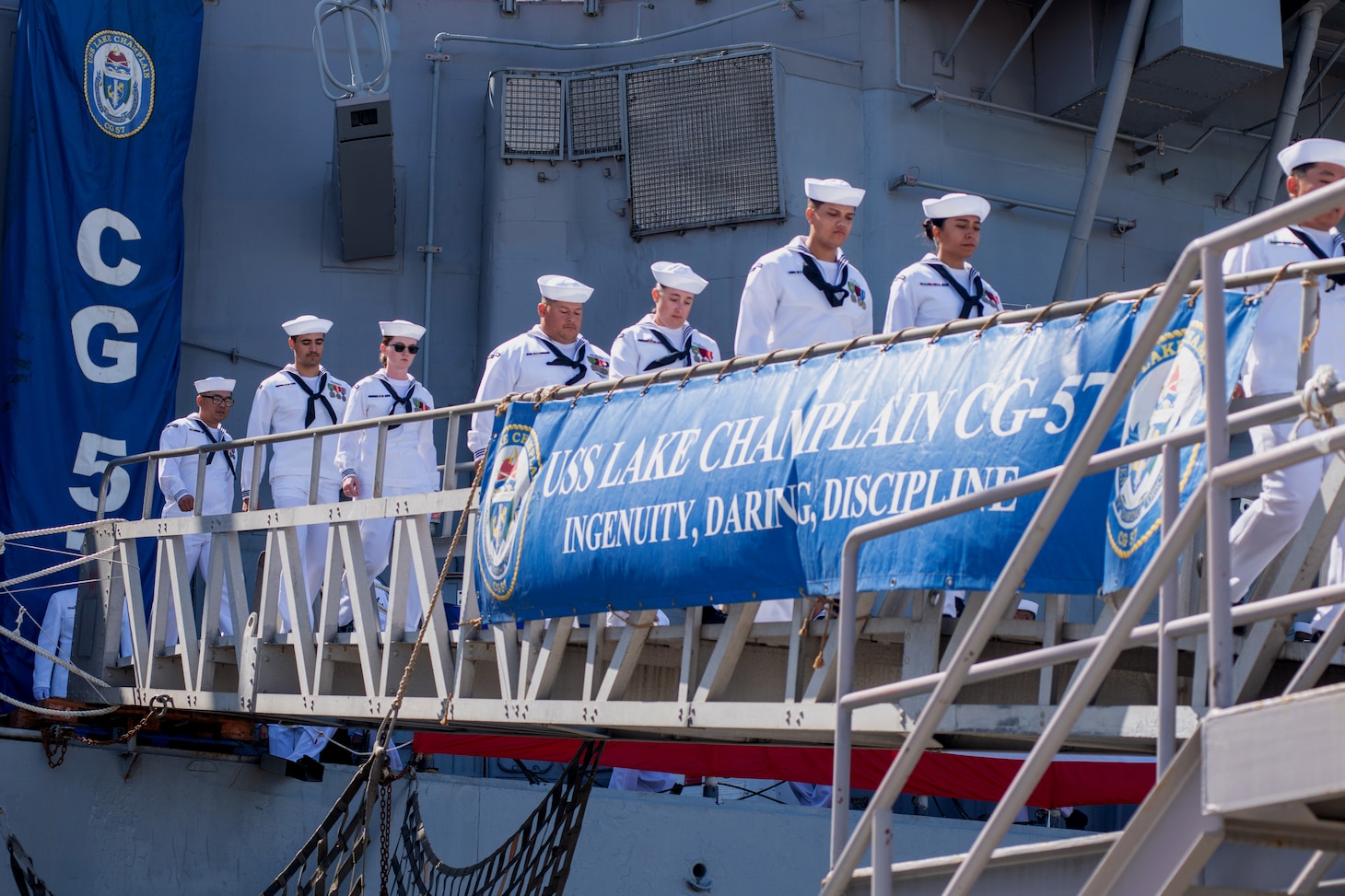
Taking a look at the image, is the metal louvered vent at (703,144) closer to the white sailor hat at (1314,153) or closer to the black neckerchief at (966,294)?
the black neckerchief at (966,294)

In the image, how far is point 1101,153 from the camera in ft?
37.2

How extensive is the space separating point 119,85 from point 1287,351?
9847mm

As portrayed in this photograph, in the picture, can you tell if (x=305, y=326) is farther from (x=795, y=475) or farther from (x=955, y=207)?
(x=795, y=475)

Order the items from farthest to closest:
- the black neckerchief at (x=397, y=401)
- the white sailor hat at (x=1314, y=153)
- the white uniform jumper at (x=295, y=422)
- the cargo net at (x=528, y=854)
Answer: the white uniform jumper at (x=295, y=422)
the black neckerchief at (x=397, y=401)
the cargo net at (x=528, y=854)
the white sailor hat at (x=1314, y=153)

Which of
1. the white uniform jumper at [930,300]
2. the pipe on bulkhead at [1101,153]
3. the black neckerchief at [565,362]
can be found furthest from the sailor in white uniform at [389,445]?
the pipe on bulkhead at [1101,153]

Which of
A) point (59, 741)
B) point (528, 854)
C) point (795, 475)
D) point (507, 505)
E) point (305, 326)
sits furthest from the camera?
point (305, 326)

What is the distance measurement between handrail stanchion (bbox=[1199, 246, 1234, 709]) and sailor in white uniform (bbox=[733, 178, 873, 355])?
3.65 m

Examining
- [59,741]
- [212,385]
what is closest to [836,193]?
[212,385]

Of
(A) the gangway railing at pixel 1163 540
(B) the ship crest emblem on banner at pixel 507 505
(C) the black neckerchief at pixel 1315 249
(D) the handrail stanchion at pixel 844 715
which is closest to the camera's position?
(A) the gangway railing at pixel 1163 540

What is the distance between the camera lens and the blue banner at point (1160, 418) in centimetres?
397

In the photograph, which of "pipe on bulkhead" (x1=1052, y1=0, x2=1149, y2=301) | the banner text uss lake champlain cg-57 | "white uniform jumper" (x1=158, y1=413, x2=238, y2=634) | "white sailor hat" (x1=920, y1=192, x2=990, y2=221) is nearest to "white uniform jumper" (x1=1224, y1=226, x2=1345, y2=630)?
the banner text uss lake champlain cg-57

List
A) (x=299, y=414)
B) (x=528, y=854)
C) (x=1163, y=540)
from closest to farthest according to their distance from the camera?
(x=1163, y=540) < (x=528, y=854) < (x=299, y=414)

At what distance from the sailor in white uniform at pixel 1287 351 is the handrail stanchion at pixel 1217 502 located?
3.92 feet

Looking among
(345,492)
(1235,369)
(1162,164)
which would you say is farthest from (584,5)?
(1235,369)
